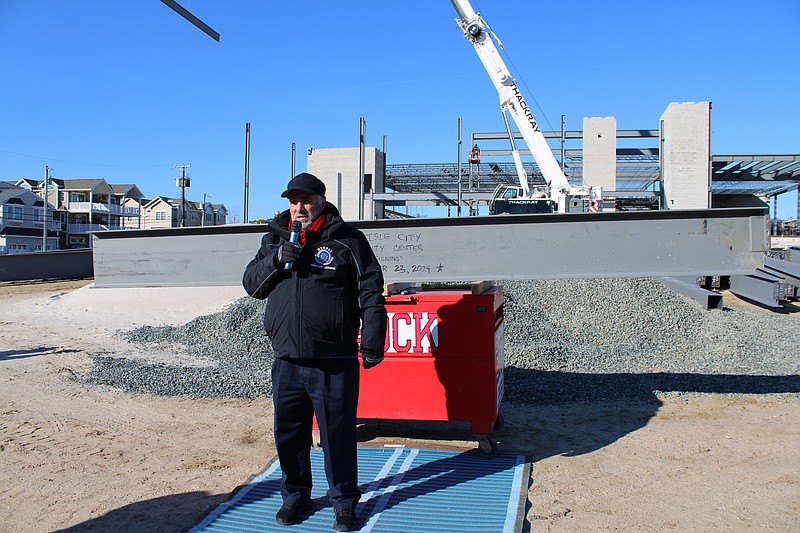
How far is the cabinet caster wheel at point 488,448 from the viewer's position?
493 cm

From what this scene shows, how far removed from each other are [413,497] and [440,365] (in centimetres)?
116

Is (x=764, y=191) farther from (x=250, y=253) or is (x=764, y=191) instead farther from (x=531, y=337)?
(x=250, y=253)

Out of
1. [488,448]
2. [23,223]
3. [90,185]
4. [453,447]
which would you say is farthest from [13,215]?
[488,448]

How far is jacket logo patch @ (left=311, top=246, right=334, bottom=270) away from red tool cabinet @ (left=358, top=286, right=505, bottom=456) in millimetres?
1491

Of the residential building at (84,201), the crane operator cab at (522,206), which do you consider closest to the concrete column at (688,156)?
the crane operator cab at (522,206)

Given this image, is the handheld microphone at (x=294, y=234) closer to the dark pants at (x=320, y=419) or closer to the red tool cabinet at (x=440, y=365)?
the dark pants at (x=320, y=419)

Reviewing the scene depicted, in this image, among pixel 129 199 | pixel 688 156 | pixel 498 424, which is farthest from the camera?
pixel 129 199

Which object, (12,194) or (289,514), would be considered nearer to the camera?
(289,514)

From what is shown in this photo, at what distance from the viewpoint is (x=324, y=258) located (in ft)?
12.0

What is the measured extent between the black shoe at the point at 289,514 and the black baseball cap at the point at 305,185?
6.11ft

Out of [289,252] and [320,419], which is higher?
[289,252]

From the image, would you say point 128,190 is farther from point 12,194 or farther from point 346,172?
point 346,172

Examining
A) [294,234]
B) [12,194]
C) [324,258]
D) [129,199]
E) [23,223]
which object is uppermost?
[129,199]

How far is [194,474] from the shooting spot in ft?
15.3
